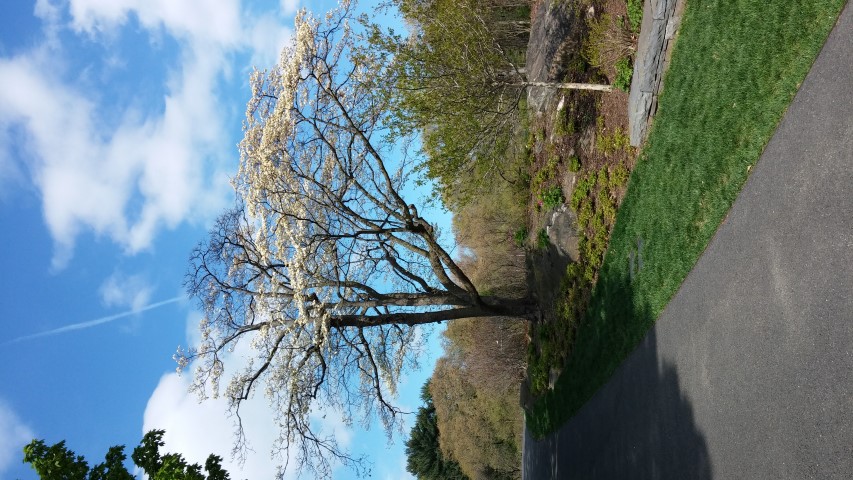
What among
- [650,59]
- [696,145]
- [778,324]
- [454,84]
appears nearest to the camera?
[778,324]

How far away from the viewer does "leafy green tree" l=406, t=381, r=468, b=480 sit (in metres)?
33.8

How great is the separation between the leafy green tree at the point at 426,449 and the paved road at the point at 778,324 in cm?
2545

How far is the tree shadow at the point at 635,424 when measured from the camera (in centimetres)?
837

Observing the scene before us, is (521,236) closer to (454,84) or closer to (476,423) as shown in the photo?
(454,84)

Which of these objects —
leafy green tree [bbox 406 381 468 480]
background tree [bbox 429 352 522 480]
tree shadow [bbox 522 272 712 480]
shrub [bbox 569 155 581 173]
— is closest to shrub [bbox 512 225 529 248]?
shrub [bbox 569 155 581 173]

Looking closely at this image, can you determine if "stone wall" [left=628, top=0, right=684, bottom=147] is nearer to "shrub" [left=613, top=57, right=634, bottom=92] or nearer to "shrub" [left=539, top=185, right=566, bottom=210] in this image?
"shrub" [left=613, top=57, right=634, bottom=92]

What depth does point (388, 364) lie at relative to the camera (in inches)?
562

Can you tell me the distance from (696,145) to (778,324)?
3269mm

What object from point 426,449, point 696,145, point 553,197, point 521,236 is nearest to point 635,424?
point 696,145

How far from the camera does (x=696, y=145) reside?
29.7ft

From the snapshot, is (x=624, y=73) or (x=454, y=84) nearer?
(x=624, y=73)

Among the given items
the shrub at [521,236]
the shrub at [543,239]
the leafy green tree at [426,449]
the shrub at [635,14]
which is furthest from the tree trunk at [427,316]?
the leafy green tree at [426,449]

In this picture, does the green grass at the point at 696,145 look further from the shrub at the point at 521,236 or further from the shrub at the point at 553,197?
the shrub at the point at 521,236

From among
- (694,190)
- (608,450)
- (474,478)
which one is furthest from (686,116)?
(474,478)
